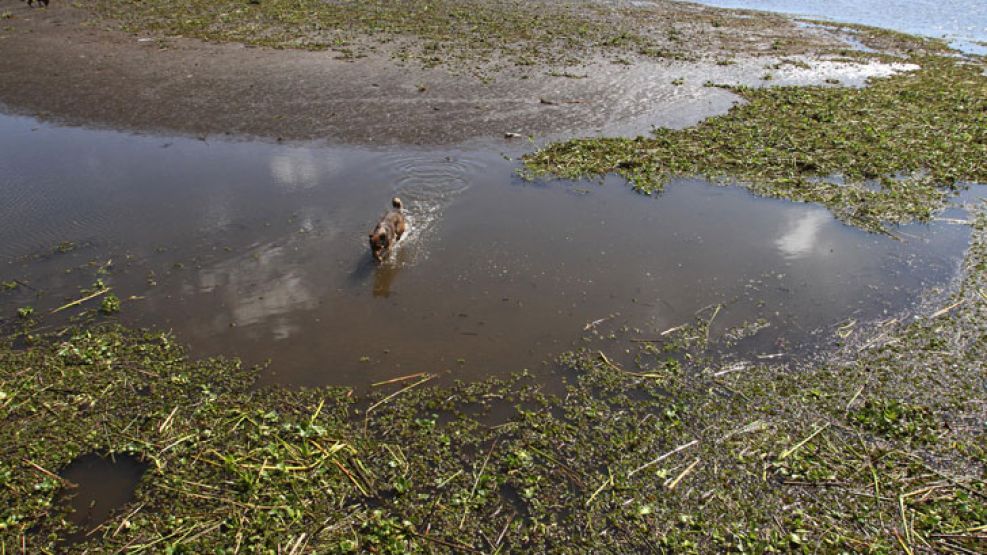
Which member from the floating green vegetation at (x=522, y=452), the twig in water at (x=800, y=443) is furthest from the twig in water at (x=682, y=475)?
the twig in water at (x=800, y=443)

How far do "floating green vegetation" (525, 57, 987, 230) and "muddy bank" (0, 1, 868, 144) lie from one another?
146 cm

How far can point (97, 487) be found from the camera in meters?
5.85

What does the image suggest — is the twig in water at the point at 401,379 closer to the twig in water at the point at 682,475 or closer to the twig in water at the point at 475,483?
the twig in water at the point at 475,483

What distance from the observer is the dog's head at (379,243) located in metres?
9.16

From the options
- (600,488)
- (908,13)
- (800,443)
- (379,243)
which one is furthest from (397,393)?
(908,13)

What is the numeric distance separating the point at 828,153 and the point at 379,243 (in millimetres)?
10470

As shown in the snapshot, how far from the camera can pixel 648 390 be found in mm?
7109

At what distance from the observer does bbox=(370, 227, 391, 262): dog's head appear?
916 centimetres

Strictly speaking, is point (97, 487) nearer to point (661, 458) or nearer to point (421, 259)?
point (421, 259)

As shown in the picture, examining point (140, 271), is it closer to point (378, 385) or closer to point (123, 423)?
point (123, 423)

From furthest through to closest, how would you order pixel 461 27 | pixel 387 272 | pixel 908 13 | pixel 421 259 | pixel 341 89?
1. pixel 908 13
2. pixel 461 27
3. pixel 341 89
4. pixel 421 259
5. pixel 387 272

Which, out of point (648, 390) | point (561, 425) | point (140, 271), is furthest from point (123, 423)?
point (648, 390)

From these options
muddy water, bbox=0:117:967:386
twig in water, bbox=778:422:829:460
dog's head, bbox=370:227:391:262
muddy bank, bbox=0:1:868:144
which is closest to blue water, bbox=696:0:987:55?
muddy bank, bbox=0:1:868:144

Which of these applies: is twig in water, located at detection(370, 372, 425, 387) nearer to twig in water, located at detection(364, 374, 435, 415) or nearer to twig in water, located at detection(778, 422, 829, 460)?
twig in water, located at detection(364, 374, 435, 415)
